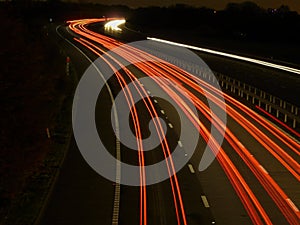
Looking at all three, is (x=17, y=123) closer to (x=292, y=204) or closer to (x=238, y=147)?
(x=238, y=147)

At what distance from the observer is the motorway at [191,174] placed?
19.3m

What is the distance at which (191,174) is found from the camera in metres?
24.3

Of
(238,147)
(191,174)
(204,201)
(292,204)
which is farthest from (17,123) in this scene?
(292,204)

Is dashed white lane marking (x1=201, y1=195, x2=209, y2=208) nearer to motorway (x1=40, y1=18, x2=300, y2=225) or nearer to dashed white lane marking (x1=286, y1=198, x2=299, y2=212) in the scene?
motorway (x1=40, y1=18, x2=300, y2=225)

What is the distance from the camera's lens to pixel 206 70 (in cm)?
5656

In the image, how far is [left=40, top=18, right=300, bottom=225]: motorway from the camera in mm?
19266

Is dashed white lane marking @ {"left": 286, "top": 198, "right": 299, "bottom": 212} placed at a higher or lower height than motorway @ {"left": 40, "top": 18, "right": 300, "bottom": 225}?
higher

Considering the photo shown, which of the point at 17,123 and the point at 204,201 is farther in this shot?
the point at 17,123

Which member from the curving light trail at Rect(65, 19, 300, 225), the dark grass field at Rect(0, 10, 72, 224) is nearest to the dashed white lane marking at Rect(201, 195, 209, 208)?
the curving light trail at Rect(65, 19, 300, 225)

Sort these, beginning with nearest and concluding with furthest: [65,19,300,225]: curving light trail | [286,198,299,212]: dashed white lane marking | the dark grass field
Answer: [286,198,299,212]: dashed white lane marking
[65,19,300,225]: curving light trail
the dark grass field

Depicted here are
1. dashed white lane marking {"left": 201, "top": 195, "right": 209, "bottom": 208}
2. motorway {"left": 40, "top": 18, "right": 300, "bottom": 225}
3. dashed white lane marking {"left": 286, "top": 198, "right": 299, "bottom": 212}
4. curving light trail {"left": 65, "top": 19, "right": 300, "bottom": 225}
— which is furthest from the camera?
dashed white lane marking {"left": 201, "top": 195, "right": 209, "bottom": 208}

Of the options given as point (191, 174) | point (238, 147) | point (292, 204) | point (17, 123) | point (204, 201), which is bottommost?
point (238, 147)

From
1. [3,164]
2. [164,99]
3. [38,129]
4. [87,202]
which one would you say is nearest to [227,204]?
[87,202]

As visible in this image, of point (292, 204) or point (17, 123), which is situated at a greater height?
point (17, 123)
